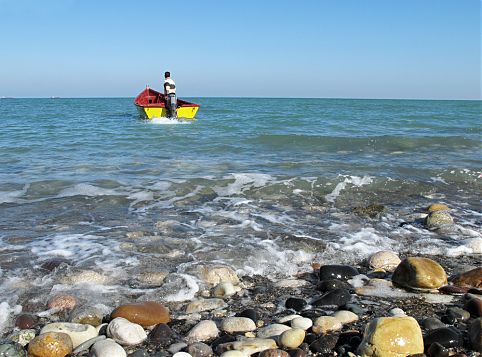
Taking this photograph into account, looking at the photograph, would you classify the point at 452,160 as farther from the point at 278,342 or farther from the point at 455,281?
the point at 278,342

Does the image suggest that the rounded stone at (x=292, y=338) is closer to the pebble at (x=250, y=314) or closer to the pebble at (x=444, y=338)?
the pebble at (x=250, y=314)

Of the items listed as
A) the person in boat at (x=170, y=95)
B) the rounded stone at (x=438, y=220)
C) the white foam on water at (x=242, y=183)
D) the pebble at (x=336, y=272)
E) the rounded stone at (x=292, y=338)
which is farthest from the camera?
the person in boat at (x=170, y=95)

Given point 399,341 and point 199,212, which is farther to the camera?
point 199,212

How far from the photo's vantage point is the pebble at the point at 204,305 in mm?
4035

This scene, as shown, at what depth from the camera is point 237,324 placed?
3662mm

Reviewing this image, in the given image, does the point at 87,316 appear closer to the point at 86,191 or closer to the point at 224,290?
the point at 224,290

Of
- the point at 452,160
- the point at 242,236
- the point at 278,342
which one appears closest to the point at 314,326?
the point at 278,342

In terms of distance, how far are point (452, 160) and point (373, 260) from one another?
8600 mm

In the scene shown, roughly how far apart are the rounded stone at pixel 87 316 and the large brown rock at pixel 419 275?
279 centimetres

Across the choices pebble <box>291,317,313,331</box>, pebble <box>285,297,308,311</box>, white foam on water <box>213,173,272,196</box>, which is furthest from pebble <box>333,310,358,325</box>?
white foam on water <box>213,173,272,196</box>

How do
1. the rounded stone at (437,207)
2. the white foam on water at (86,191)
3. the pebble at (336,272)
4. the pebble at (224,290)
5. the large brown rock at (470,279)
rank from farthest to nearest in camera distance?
the white foam on water at (86,191)
the rounded stone at (437,207)
the pebble at (336,272)
the large brown rock at (470,279)
the pebble at (224,290)

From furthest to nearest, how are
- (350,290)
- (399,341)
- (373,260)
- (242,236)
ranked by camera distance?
(242,236) → (373,260) → (350,290) → (399,341)

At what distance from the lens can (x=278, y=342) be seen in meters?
3.40

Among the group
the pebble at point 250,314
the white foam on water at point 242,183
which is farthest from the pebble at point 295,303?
the white foam on water at point 242,183
